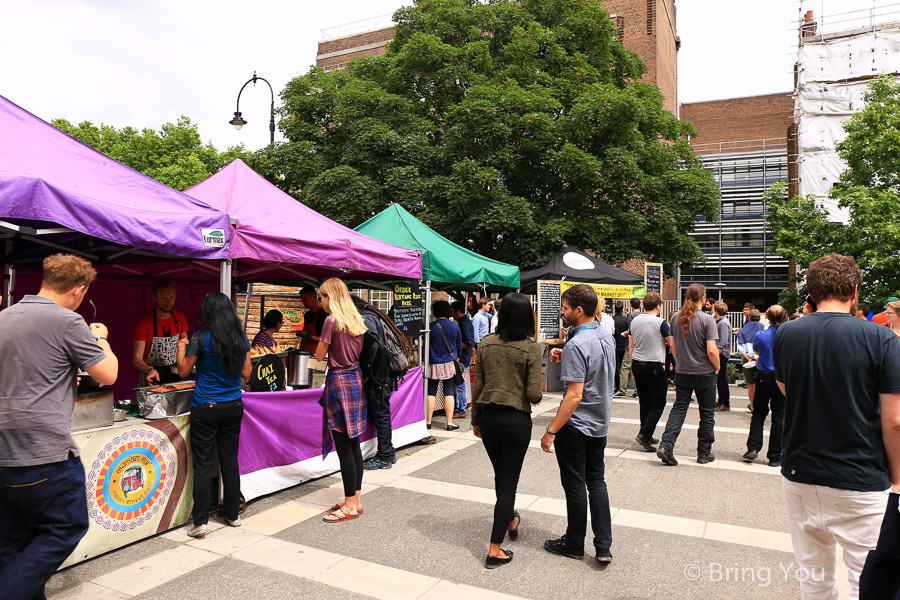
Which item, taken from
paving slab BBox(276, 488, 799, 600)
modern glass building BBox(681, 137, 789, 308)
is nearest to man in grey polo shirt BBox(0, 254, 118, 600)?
paving slab BBox(276, 488, 799, 600)

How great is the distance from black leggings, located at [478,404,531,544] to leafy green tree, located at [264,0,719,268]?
41.5 ft

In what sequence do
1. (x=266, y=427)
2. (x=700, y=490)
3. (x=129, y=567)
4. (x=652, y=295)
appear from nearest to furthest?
(x=129, y=567)
(x=266, y=427)
(x=700, y=490)
(x=652, y=295)

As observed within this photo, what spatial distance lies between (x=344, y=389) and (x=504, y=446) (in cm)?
155

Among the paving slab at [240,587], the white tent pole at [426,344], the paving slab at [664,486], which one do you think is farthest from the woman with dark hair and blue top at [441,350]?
the paving slab at [240,587]

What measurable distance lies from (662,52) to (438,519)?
1345 inches

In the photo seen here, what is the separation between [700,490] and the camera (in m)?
5.79

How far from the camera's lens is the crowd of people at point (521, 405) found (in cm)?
256

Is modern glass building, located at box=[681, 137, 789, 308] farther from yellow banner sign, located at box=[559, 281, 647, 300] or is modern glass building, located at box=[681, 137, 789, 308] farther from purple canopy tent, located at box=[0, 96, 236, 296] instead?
purple canopy tent, located at box=[0, 96, 236, 296]

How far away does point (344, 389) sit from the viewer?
4773 mm

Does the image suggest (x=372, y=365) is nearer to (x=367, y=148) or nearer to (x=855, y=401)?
(x=855, y=401)

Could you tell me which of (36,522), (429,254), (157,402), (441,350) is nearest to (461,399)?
(441,350)

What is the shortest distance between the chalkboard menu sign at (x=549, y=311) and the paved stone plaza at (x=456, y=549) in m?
6.42

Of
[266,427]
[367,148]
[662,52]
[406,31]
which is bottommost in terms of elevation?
[266,427]

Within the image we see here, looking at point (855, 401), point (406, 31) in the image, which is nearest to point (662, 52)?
point (406, 31)
